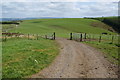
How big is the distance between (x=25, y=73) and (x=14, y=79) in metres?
1.17

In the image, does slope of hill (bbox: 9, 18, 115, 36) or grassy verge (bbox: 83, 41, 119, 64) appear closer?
grassy verge (bbox: 83, 41, 119, 64)

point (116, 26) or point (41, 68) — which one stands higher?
point (116, 26)

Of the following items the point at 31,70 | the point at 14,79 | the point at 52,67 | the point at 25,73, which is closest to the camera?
the point at 14,79

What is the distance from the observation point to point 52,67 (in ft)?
45.2

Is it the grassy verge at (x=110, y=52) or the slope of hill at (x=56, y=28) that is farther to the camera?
the slope of hill at (x=56, y=28)

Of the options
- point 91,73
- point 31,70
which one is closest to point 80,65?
point 91,73

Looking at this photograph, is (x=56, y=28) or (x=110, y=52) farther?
(x=56, y=28)

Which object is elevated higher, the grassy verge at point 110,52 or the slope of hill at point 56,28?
the slope of hill at point 56,28

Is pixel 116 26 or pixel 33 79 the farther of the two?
pixel 116 26

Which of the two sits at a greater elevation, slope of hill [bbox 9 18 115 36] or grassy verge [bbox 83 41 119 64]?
slope of hill [bbox 9 18 115 36]

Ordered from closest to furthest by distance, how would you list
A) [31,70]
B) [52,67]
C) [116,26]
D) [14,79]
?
[14,79]
[31,70]
[52,67]
[116,26]

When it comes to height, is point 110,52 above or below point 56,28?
below

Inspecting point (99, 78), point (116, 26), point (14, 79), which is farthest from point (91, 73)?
point (116, 26)

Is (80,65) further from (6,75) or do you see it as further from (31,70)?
(6,75)
